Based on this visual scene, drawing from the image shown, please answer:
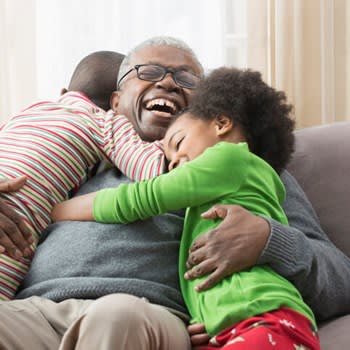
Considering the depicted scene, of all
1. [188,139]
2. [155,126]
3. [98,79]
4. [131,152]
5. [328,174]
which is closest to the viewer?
[188,139]

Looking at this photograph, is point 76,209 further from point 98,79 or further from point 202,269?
point 98,79

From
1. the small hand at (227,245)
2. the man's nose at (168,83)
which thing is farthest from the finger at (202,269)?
the man's nose at (168,83)

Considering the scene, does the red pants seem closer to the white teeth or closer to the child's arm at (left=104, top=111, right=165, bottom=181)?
the child's arm at (left=104, top=111, right=165, bottom=181)

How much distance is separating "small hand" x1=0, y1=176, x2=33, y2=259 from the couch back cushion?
775 mm

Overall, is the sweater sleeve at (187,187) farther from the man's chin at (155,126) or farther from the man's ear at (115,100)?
the man's ear at (115,100)

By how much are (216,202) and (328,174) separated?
573 millimetres

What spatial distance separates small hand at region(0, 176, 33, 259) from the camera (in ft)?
5.37

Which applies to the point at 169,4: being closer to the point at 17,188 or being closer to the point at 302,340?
the point at 17,188

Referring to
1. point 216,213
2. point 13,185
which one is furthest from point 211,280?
point 13,185

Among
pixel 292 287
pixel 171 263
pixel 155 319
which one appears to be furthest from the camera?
pixel 171 263

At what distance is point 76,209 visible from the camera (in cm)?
174

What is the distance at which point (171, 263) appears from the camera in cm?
167

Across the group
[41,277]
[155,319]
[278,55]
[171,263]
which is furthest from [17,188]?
[278,55]

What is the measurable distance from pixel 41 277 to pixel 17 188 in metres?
0.20
